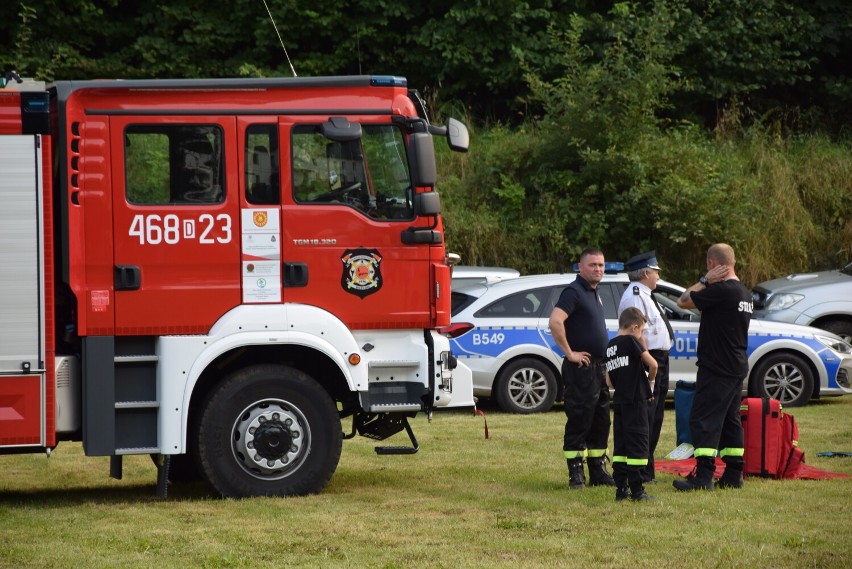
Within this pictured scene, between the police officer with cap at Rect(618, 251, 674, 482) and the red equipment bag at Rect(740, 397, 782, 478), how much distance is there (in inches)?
27.7

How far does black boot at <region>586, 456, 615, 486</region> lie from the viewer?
389 inches

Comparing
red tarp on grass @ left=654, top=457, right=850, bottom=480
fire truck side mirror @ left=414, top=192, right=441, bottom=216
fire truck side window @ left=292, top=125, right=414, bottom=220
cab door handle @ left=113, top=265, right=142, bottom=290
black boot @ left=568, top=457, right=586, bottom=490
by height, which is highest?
fire truck side window @ left=292, top=125, right=414, bottom=220

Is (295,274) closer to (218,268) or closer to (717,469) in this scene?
(218,268)

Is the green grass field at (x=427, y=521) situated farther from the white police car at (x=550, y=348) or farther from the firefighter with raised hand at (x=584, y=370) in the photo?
the white police car at (x=550, y=348)

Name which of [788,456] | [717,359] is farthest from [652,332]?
[788,456]

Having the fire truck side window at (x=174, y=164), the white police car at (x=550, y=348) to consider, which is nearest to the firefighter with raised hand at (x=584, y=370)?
the fire truck side window at (x=174, y=164)

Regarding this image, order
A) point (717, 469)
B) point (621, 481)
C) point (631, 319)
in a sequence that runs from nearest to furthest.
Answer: point (621, 481), point (631, 319), point (717, 469)

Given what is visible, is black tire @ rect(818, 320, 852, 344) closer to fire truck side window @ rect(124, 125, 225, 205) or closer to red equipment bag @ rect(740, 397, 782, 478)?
red equipment bag @ rect(740, 397, 782, 478)

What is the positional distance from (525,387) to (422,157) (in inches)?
248

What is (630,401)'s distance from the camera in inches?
362

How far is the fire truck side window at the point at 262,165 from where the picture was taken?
925 cm

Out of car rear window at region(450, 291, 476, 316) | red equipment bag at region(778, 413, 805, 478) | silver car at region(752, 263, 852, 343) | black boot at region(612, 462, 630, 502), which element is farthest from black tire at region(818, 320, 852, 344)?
black boot at region(612, 462, 630, 502)

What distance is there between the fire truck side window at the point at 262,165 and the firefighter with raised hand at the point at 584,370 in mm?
2299

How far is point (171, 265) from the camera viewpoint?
29.9ft
